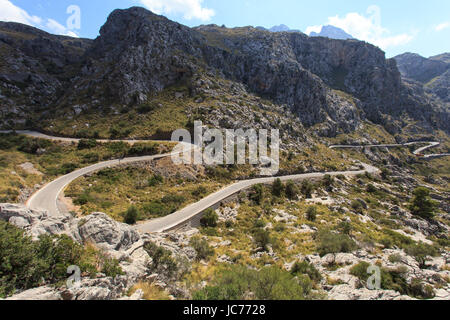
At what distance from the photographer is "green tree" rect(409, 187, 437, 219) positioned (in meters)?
42.5

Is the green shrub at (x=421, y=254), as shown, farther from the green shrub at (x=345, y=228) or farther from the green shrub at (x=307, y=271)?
the green shrub at (x=307, y=271)

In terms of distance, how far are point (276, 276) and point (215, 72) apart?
3432 inches

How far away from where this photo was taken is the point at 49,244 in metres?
8.80

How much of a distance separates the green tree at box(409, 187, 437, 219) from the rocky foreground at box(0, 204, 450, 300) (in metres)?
36.2

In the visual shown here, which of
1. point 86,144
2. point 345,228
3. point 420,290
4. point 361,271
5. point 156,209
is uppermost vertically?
point 86,144

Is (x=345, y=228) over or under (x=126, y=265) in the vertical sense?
under

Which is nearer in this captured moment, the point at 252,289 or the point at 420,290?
the point at 252,289

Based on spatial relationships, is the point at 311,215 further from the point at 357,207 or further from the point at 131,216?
the point at 131,216

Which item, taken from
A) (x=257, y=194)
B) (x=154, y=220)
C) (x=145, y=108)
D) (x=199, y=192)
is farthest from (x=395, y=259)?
(x=145, y=108)

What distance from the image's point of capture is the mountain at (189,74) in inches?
2475

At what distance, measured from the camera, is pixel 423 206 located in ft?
143

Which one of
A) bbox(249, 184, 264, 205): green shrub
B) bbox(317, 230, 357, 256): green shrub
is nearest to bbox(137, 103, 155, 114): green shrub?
bbox(249, 184, 264, 205): green shrub

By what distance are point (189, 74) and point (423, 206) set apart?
267 ft

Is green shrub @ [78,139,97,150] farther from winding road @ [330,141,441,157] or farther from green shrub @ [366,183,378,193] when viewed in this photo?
winding road @ [330,141,441,157]
